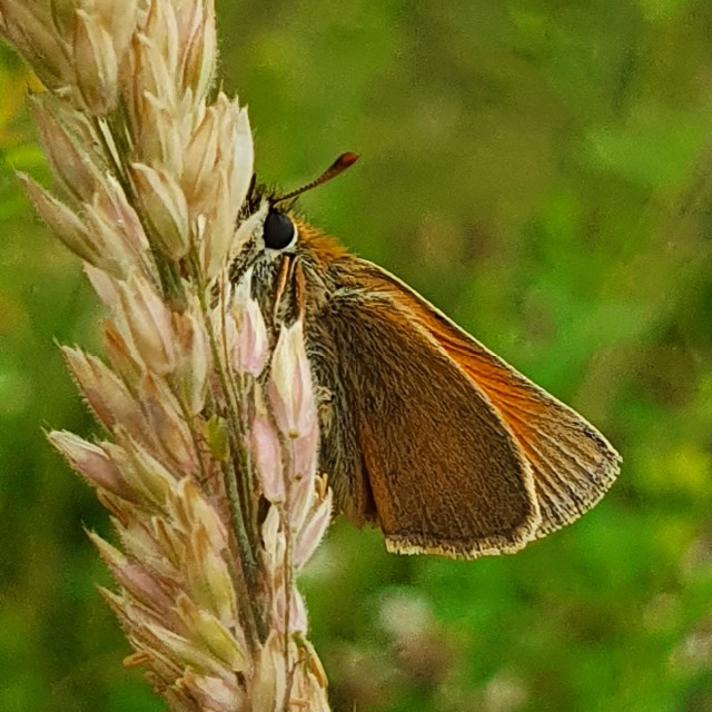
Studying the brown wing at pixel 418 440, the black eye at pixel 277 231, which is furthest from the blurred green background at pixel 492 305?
the brown wing at pixel 418 440

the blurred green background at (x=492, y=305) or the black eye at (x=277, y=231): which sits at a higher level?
the black eye at (x=277, y=231)

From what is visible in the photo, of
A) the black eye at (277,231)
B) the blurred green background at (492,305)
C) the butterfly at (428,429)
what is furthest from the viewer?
the blurred green background at (492,305)

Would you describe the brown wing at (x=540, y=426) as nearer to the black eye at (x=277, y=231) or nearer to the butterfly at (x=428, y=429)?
the butterfly at (x=428, y=429)

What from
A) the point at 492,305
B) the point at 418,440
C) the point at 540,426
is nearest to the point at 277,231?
the point at 418,440

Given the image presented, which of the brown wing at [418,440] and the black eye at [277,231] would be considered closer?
the black eye at [277,231]

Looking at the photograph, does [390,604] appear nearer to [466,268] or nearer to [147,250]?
[466,268]

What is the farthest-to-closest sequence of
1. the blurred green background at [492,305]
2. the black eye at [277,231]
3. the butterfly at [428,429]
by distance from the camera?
the blurred green background at [492,305] → the butterfly at [428,429] → the black eye at [277,231]

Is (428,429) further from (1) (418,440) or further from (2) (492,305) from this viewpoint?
(2) (492,305)

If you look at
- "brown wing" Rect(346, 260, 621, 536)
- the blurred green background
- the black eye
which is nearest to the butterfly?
"brown wing" Rect(346, 260, 621, 536)
